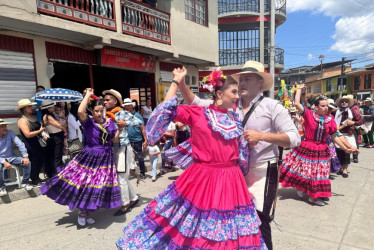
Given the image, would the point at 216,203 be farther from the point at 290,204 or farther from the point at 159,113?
the point at 290,204

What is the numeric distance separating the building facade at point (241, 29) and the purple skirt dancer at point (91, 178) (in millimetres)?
17917

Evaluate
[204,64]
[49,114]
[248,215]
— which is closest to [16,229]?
[49,114]

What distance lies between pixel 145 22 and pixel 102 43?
94.1 inches

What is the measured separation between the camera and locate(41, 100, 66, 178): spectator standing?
5.73 metres

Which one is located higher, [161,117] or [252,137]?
[161,117]

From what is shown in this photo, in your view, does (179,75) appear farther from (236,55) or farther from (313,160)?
(236,55)

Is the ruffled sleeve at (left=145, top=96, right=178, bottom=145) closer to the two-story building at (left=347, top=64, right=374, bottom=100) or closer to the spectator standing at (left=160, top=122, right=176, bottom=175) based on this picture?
the spectator standing at (left=160, top=122, right=176, bottom=175)

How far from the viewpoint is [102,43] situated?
771 centimetres

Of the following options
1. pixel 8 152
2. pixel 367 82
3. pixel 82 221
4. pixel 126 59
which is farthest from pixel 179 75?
pixel 367 82

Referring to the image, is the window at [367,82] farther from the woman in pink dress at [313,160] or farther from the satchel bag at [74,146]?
the satchel bag at [74,146]

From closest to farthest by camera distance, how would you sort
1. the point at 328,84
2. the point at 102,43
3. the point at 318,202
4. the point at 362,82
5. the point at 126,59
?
the point at 318,202
the point at 102,43
the point at 126,59
the point at 362,82
the point at 328,84

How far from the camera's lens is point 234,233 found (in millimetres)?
1893

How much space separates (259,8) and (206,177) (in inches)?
852

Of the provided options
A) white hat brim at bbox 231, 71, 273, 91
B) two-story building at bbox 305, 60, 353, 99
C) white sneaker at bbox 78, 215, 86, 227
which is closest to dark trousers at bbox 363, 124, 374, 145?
white hat brim at bbox 231, 71, 273, 91
